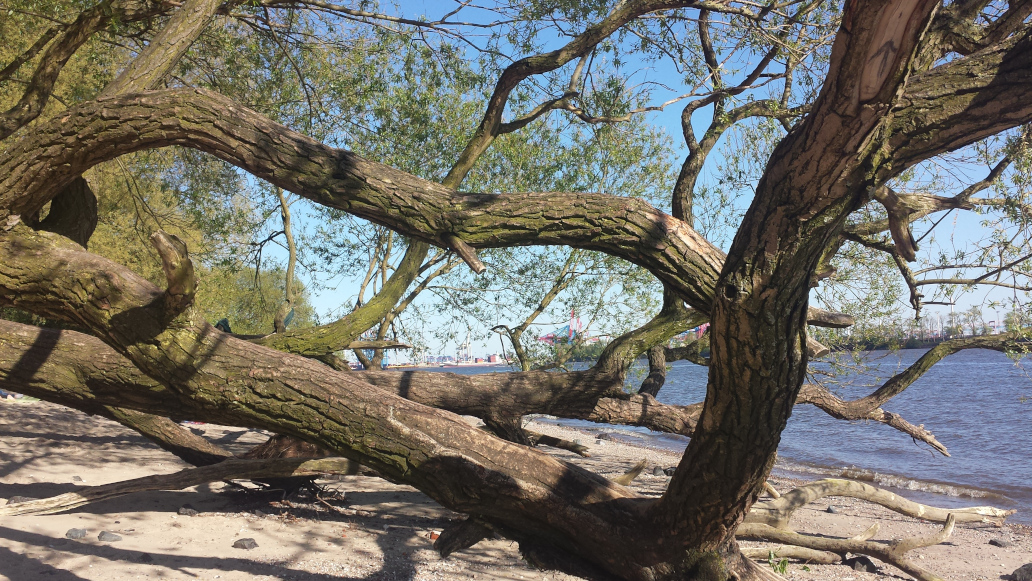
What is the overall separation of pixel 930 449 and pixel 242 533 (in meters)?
18.2

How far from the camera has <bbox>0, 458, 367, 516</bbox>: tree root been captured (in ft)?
14.0

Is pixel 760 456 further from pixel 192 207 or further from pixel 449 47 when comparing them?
pixel 192 207

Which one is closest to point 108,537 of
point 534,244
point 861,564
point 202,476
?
point 202,476

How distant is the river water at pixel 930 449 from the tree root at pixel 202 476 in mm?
5691

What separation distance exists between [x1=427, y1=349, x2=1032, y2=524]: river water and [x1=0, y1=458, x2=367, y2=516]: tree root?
18.7ft

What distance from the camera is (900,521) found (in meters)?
9.49

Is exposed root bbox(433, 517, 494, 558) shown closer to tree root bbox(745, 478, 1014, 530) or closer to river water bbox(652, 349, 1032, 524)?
tree root bbox(745, 478, 1014, 530)

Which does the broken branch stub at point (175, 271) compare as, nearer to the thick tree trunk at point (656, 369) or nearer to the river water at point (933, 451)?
the thick tree trunk at point (656, 369)

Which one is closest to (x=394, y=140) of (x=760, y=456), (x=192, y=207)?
(x=192, y=207)

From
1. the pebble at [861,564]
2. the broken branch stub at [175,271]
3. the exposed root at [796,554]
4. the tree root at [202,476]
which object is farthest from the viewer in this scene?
the pebble at [861,564]

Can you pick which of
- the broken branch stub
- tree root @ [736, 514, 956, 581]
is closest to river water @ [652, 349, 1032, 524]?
tree root @ [736, 514, 956, 581]

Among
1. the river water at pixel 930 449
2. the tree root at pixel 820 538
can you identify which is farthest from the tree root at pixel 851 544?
the river water at pixel 930 449

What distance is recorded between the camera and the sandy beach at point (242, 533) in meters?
4.28

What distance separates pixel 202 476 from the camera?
4.87 m
